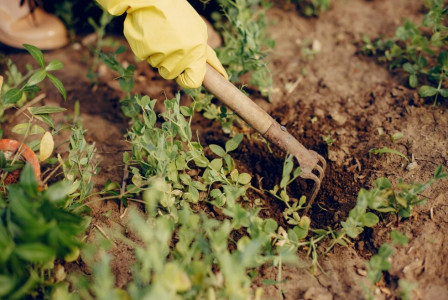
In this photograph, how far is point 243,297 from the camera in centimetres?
129

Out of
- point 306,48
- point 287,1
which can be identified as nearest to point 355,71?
point 306,48

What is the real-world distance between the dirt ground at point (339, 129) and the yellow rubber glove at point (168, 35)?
0.57ft

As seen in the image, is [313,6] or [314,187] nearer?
[314,187]

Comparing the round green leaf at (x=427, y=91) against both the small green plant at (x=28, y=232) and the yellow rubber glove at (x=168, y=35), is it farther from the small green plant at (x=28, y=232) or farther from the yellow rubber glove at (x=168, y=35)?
the small green plant at (x=28, y=232)

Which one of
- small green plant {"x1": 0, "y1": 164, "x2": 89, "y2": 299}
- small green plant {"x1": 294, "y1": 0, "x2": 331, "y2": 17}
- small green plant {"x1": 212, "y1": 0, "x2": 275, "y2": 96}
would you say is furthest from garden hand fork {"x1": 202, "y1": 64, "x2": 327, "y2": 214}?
small green plant {"x1": 294, "y1": 0, "x2": 331, "y2": 17}

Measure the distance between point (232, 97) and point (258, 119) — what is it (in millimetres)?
170

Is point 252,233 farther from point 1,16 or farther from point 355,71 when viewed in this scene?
point 1,16

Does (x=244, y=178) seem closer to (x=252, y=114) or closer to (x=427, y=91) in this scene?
(x=252, y=114)

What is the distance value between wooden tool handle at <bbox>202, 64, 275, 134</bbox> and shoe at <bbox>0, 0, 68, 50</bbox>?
58.0 inches

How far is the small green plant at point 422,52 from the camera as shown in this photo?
2.19 metres

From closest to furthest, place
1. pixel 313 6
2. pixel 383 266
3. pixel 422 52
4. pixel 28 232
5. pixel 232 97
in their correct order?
pixel 28 232
pixel 383 266
pixel 232 97
pixel 422 52
pixel 313 6

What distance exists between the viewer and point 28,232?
1247mm

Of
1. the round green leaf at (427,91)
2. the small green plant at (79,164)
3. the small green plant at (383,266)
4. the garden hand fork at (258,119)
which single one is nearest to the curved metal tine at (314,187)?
the garden hand fork at (258,119)

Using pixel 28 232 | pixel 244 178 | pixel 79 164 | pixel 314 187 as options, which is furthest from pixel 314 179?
pixel 28 232
